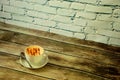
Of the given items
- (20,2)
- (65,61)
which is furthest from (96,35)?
(20,2)

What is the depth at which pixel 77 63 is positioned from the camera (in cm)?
133

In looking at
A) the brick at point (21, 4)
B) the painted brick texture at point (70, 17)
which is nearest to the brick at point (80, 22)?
the painted brick texture at point (70, 17)

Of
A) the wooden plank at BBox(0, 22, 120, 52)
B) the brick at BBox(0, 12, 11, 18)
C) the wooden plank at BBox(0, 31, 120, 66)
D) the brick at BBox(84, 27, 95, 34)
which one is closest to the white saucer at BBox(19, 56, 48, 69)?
the wooden plank at BBox(0, 31, 120, 66)

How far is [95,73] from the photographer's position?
126cm

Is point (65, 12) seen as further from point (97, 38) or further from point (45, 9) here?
point (97, 38)

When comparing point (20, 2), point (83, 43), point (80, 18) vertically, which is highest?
point (20, 2)

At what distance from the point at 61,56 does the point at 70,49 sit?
12 centimetres

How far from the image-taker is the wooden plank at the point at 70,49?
1402mm

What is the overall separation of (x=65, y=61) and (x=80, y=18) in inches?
14.9

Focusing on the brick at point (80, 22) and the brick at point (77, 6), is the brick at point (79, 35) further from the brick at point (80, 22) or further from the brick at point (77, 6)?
the brick at point (77, 6)

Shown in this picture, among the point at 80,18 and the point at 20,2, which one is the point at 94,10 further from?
the point at 20,2

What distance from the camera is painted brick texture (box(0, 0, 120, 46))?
4.75 ft

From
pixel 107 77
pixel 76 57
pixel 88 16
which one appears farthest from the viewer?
pixel 88 16

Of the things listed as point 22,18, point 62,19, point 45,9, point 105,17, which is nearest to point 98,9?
point 105,17
